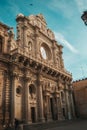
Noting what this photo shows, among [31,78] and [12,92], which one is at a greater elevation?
[31,78]

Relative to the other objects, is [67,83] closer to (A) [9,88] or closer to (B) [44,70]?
(B) [44,70]

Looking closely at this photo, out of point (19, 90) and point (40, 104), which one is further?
point (40, 104)

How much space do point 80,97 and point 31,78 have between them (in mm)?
13392

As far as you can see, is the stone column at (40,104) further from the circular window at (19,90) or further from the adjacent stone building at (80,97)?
the adjacent stone building at (80,97)

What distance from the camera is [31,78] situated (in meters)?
18.3

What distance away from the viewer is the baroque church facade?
15.2 meters

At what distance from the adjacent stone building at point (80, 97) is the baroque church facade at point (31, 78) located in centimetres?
271

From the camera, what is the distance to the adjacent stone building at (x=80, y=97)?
87.3ft

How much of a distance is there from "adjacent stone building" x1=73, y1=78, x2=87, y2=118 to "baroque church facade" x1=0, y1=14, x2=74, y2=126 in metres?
2.71

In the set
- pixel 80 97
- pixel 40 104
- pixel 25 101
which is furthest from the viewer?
pixel 80 97

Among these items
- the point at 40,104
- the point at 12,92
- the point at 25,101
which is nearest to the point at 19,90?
the point at 25,101

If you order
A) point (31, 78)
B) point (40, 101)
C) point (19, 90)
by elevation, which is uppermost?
point (31, 78)

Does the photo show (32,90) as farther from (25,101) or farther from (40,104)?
(25,101)

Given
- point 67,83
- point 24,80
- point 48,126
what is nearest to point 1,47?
point 24,80
